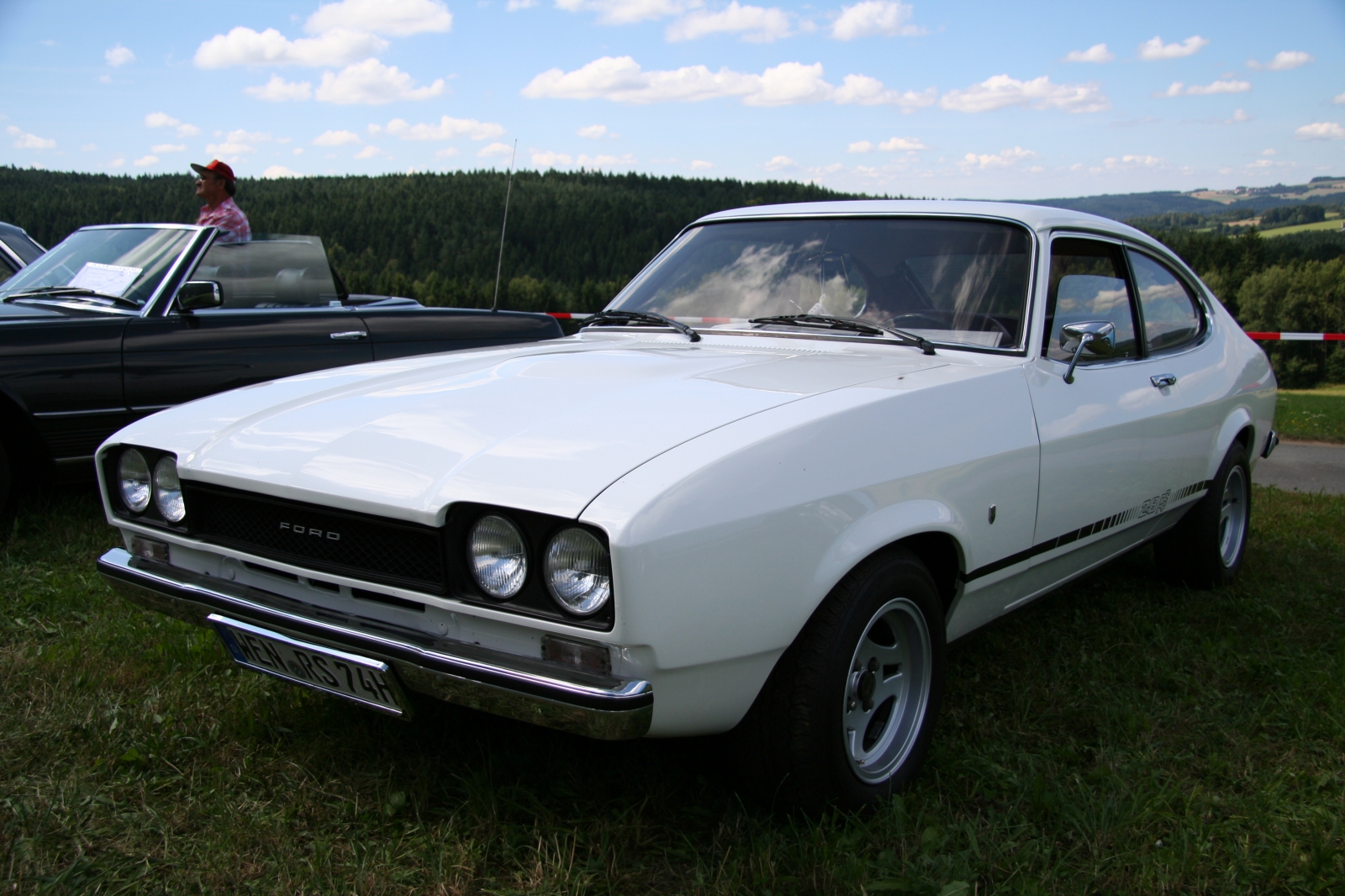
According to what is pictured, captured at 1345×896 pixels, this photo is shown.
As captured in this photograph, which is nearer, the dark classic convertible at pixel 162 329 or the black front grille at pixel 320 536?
the black front grille at pixel 320 536

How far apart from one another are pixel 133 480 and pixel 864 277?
2.17m

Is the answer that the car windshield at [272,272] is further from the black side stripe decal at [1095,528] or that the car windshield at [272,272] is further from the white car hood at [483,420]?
the black side stripe decal at [1095,528]

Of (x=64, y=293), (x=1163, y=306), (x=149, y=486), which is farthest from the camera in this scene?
(x=64, y=293)

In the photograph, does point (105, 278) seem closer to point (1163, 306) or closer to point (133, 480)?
point (133, 480)

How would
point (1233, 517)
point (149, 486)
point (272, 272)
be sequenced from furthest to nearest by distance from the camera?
point (272, 272) → point (1233, 517) → point (149, 486)

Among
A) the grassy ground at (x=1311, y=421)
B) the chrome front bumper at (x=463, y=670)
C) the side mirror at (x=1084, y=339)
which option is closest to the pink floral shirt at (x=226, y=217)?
the chrome front bumper at (x=463, y=670)

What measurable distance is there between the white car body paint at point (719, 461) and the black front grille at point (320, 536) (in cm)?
3

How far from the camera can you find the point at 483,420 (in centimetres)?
210

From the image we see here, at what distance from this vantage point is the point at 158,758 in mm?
2396

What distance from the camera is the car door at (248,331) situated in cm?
458

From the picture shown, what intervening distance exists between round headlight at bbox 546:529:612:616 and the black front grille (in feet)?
0.82

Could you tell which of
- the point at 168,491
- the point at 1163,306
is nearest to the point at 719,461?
the point at 168,491

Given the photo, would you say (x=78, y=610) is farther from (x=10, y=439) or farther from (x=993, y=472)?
(x=993, y=472)

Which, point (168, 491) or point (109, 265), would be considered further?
point (109, 265)
